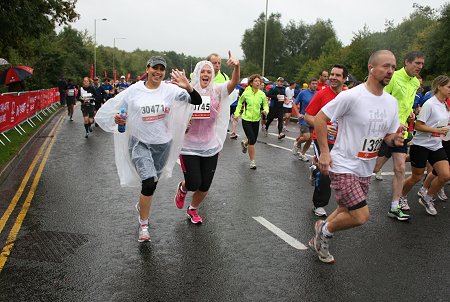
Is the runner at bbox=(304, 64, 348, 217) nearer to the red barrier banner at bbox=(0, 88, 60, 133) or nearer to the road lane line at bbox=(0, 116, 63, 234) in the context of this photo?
the road lane line at bbox=(0, 116, 63, 234)

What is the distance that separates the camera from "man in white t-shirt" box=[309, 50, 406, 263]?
392 centimetres

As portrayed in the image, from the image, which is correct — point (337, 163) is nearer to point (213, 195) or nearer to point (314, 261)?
point (314, 261)

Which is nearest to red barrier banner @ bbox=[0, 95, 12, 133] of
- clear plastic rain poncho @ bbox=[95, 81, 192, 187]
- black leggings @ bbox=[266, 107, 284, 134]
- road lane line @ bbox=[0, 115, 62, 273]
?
road lane line @ bbox=[0, 115, 62, 273]

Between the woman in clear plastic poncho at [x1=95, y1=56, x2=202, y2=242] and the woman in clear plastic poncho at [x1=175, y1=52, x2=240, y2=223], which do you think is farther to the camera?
the woman in clear plastic poncho at [x1=175, y1=52, x2=240, y2=223]

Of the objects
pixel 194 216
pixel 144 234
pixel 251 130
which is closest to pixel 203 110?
pixel 194 216

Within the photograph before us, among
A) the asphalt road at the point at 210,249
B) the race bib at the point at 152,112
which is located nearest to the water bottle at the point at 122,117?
the race bib at the point at 152,112

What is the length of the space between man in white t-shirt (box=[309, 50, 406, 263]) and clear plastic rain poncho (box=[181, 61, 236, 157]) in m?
1.73

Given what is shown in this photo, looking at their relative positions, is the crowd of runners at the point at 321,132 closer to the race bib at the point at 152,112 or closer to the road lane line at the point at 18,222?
the race bib at the point at 152,112

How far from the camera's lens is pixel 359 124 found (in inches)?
156

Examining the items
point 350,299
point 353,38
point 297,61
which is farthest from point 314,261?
point 297,61

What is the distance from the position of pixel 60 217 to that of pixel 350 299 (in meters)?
3.85

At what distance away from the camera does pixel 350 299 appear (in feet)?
11.9

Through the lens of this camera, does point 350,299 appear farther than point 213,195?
No

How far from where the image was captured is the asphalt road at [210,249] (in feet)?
12.4
